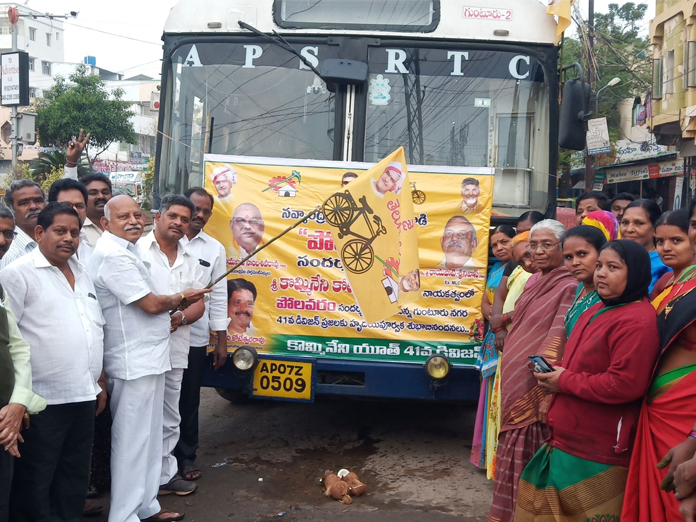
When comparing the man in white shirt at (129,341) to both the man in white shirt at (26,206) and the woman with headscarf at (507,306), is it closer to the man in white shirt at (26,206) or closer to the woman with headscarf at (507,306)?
the man in white shirt at (26,206)

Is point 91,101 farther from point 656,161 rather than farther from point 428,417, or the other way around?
point 428,417

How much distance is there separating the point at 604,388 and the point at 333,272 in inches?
90.7

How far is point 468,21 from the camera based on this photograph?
17.0 feet

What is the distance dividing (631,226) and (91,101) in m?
35.6

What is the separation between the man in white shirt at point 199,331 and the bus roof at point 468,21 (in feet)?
4.64

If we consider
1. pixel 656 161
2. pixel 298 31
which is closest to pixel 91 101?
pixel 656 161

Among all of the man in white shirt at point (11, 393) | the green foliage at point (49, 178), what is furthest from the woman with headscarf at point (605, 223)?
the green foliage at point (49, 178)

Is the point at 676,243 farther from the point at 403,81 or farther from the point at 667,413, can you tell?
the point at 403,81

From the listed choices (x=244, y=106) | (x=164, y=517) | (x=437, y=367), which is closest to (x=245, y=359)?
(x=164, y=517)

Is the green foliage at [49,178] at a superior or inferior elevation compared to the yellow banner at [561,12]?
inferior

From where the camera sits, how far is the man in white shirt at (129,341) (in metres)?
3.62

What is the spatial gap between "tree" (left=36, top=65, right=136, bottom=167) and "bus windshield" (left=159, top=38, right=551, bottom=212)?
31737mm

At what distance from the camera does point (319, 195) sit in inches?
190

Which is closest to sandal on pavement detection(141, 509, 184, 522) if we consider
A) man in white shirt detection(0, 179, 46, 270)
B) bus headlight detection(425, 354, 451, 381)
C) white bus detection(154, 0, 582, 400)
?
man in white shirt detection(0, 179, 46, 270)
